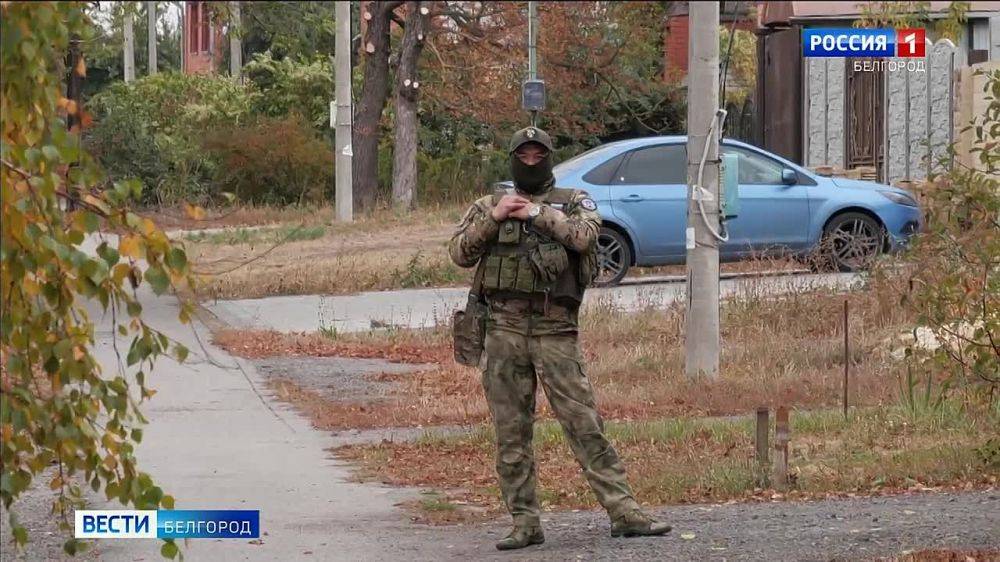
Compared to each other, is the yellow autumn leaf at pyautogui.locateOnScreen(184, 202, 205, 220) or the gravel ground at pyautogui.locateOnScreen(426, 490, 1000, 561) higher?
the yellow autumn leaf at pyautogui.locateOnScreen(184, 202, 205, 220)

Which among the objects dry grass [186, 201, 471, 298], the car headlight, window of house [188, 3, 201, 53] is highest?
window of house [188, 3, 201, 53]

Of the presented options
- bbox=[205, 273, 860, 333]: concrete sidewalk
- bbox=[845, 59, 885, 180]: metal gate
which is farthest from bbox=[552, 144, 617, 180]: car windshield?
bbox=[845, 59, 885, 180]: metal gate

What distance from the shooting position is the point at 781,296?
14.0 m

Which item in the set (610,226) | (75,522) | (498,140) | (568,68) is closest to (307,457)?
(75,522)

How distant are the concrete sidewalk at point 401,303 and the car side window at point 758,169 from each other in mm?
1117

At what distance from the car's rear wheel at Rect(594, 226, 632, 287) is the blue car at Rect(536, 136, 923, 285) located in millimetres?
11

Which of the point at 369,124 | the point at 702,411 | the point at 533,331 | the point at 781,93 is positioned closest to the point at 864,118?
the point at 781,93

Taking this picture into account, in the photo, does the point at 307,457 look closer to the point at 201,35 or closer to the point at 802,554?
the point at 802,554

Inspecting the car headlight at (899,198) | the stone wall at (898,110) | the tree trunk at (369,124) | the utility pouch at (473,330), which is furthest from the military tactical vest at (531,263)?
the tree trunk at (369,124)

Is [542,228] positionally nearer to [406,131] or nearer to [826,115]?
[826,115]

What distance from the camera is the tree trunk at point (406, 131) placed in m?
29.9

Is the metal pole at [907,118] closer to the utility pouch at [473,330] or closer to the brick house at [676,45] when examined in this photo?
the brick house at [676,45]

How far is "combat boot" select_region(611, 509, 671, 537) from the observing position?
6906 mm

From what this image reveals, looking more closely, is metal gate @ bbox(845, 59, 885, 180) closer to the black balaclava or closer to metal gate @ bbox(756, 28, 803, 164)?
metal gate @ bbox(756, 28, 803, 164)
